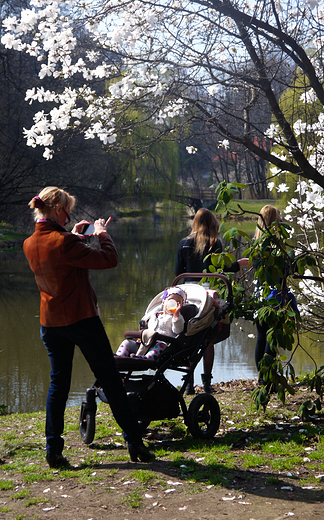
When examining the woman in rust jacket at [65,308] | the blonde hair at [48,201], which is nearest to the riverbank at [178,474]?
the woman in rust jacket at [65,308]

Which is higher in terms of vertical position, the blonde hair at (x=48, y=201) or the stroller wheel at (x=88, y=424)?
the blonde hair at (x=48, y=201)

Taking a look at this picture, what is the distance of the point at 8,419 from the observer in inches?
219

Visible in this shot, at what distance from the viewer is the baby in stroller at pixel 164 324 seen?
433 cm

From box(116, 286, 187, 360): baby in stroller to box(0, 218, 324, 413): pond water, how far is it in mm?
1674

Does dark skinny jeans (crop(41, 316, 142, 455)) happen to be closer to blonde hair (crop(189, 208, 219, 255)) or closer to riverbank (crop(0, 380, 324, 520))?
riverbank (crop(0, 380, 324, 520))

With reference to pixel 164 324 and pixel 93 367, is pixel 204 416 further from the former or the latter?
pixel 93 367

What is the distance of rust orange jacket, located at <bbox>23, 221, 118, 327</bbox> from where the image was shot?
3.56m

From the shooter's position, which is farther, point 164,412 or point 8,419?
point 8,419

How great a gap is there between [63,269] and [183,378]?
1.41 meters

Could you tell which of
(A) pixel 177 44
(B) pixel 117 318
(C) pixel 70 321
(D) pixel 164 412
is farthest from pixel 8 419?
(B) pixel 117 318

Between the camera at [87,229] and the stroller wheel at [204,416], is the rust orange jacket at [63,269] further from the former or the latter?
the stroller wheel at [204,416]

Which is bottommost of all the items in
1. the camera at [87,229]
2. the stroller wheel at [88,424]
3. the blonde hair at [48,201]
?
the stroller wheel at [88,424]

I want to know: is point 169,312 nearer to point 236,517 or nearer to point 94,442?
point 94,442

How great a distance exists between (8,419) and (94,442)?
5.25ft
